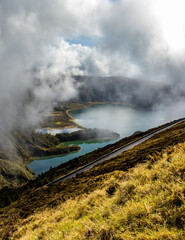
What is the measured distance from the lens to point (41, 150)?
197875 millimetres

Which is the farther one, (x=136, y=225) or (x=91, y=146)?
(x=91, y=146)

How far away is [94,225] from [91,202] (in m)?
Result: 3.52

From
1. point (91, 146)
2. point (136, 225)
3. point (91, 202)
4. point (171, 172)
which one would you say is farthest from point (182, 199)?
point (91, 146)

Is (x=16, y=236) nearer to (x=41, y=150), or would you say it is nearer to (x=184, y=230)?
(x=184, y=230)

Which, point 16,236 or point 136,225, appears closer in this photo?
point 136,225

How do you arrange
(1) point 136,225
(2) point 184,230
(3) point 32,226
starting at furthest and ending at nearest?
1. (3) point 32,226
2. (1) point 136,225
3. (2) point 184,230

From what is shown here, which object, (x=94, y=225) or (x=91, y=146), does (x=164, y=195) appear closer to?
(x=94, y=225)

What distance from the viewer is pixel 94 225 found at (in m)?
5.08

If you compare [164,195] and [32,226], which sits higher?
[164,195]

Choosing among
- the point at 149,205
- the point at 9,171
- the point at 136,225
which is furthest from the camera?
the point at 9,171

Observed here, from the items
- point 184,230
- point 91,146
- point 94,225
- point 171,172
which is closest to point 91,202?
point 94,225

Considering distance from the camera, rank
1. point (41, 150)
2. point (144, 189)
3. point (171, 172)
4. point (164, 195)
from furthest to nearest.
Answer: point (41, 150)
point (171, 172)
point (144, 189)
point (164, 195)

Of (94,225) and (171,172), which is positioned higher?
(171,172)

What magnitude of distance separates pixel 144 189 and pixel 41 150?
673ft
